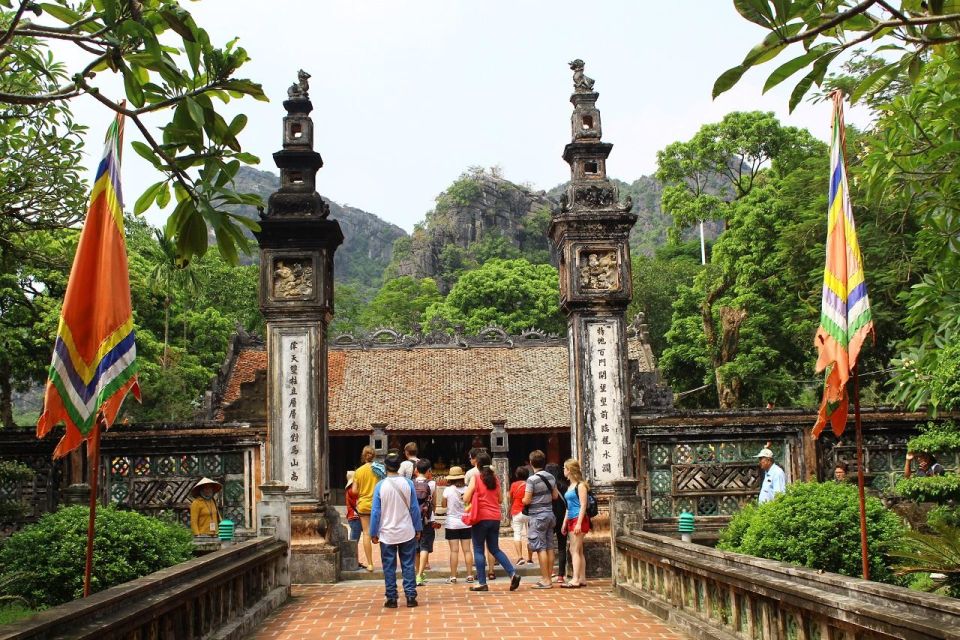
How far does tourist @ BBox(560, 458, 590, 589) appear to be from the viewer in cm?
1095

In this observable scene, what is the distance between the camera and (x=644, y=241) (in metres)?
86.0

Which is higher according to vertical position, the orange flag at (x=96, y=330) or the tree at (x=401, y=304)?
the tree at (x=401, y=304)

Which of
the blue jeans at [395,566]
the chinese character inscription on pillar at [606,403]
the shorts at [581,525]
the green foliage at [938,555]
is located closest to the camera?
the green foliage at [938,555]

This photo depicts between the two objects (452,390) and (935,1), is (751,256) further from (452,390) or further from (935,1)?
(935,1)

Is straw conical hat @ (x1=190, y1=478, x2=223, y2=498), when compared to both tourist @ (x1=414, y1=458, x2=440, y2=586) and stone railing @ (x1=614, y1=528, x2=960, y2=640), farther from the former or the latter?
stone railing @ (x1=614, y1=528, x2=960, y2=640)

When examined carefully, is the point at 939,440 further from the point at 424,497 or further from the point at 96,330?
the point at 96,330

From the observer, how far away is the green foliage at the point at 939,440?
34.2 feet

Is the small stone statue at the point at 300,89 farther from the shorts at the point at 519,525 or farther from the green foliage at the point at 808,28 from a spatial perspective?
the green foliage at the point at 808,28

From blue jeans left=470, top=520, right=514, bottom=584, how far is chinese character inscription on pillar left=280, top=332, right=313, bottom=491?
231 cm

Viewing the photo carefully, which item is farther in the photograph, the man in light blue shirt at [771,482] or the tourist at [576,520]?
the man in light blue shirt at [771,482]

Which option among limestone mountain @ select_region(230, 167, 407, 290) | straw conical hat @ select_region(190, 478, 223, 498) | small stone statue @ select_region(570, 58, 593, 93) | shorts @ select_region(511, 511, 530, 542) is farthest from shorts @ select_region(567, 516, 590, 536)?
limestone mountain @ select_region(230, 167, 407, 290)

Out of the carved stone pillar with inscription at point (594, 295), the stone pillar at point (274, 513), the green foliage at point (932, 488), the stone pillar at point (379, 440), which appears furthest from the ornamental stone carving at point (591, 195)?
the stone pillar at point (379, 440)

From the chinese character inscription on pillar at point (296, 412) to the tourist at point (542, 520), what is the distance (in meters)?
2.89

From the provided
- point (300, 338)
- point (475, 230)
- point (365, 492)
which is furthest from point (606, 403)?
point (475, 230)
